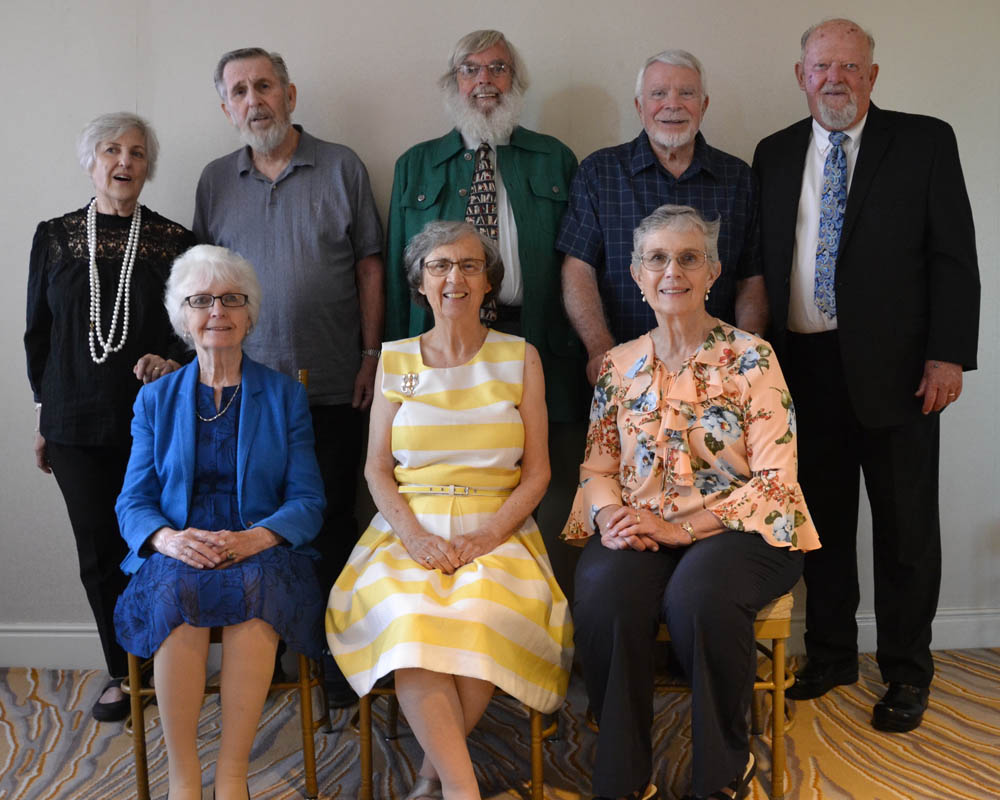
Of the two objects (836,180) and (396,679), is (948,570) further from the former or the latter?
(396,679)

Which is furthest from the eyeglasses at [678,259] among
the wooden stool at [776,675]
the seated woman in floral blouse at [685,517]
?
the wooden stool at [776,675]

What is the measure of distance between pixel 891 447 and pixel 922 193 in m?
0.74

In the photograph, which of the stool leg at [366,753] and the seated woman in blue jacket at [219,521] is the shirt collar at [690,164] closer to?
the seated woman in blue jacket at [219,521]

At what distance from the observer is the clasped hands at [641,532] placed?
7.50ft

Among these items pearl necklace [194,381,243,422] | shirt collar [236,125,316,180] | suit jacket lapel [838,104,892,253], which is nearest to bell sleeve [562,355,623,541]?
suit jacket lapel [838,104,892,253]

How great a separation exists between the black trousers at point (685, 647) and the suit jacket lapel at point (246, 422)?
2.95 ft

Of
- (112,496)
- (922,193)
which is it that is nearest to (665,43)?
(922,193)

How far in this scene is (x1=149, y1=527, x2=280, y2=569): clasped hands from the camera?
222cm

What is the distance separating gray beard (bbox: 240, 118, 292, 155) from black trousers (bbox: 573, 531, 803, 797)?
5.50ft

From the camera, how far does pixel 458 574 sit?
2277 millimetres

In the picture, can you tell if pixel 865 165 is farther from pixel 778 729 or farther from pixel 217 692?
pixel 217 692

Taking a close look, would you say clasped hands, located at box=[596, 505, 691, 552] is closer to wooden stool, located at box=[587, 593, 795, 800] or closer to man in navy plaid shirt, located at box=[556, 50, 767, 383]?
wooden stool, located at box=[587, 593, 795, 800]

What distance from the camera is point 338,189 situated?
2957mm

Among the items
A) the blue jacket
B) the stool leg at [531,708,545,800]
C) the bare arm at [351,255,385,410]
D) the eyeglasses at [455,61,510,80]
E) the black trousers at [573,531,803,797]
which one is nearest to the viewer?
the black trousers at [573,531,803,797]
